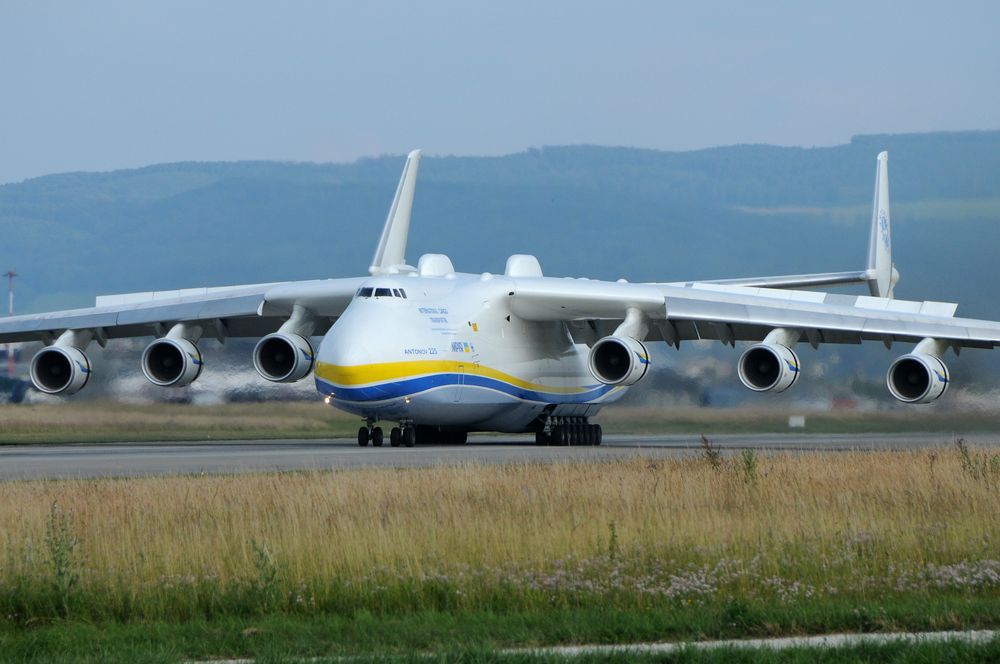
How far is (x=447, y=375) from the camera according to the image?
2419cm

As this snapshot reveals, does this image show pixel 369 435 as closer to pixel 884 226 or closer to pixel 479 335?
pixel 479 335

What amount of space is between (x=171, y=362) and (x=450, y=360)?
16.7 ft

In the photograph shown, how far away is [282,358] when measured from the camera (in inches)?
1006

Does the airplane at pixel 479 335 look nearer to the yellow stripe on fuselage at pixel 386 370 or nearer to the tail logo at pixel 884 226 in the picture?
the yellow stripe on fuselage at pixel 386 370

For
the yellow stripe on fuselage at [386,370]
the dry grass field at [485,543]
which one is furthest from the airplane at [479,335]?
the dry grass field at [485,543]

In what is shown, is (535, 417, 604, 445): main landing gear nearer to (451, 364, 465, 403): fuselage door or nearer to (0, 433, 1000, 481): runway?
(451, 364, 465, 403): fuselage door

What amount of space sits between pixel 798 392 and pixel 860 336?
9.70ft

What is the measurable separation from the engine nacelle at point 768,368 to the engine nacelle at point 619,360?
5.40ft

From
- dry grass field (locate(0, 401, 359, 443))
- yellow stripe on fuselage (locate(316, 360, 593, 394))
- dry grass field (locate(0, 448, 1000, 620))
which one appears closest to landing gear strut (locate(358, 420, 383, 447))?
yellow stripe on fuselage (locate(316, 360, 593, 394))

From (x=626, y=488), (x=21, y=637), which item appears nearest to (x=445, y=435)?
(x=626, y=488)

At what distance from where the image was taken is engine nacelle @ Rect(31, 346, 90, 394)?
1004 inches

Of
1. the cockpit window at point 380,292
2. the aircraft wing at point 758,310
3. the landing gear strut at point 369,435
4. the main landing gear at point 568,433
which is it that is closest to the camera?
the cockpit window at point 380,292

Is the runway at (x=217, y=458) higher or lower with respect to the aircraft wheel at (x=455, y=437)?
higher

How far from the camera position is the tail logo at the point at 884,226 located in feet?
106
